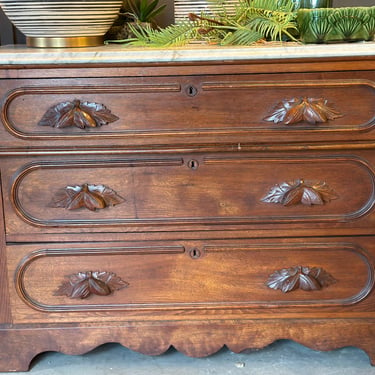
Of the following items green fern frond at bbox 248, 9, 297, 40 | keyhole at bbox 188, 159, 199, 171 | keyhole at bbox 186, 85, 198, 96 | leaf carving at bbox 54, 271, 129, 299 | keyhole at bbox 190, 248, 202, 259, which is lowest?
leaf carving at bbox 54, 271, 129, 299

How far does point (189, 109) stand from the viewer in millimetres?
1146

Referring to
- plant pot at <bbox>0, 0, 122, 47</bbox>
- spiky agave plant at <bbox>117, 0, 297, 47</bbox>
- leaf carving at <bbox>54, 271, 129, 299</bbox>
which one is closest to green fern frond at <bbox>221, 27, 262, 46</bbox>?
spiky agave plant at <bbox>117, 0, 297, 47</bbox>

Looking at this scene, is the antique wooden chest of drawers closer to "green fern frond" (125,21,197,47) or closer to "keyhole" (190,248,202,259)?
"keyhole" (190,248,202,259)

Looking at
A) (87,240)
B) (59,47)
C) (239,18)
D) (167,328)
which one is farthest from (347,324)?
(59,47)

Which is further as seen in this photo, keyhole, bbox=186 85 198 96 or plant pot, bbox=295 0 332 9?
plant pot, bbox=295 0 332 9

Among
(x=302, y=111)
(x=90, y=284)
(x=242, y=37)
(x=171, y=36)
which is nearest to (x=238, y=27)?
(x=242, y=37)

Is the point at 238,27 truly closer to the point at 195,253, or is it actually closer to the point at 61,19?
the point at 61,19

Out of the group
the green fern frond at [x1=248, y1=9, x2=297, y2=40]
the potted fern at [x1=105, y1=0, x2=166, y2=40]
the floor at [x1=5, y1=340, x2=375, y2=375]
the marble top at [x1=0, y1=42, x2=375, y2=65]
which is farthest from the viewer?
the potted fern at [x1=105, y1=0, x2=166, y2=40]

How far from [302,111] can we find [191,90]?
0.23 m

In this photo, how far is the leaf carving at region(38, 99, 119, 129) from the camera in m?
1.14

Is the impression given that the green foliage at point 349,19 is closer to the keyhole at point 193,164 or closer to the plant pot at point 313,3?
the plant pot at point 313,3

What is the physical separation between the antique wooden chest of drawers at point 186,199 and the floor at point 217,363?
0.06 meters

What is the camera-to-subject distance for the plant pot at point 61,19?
1194 millimetres

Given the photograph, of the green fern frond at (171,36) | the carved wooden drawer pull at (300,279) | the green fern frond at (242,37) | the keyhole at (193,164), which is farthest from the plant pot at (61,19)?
the carved wooden drawer pull at (300,279)
